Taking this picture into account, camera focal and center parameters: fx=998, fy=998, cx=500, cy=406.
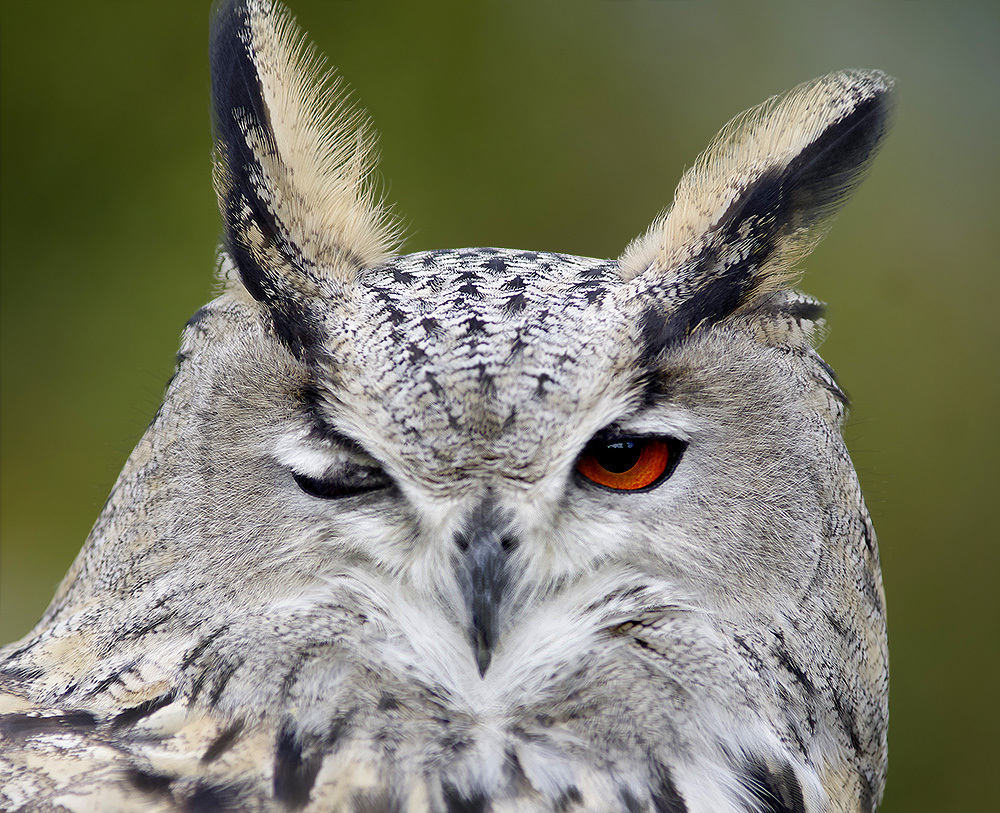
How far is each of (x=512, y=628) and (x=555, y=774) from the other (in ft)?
0.52

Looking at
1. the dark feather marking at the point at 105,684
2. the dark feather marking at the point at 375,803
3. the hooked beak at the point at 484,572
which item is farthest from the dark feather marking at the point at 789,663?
the dark feather marking at the point at 105,684

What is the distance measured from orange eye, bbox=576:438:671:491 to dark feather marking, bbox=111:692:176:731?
0.50 m

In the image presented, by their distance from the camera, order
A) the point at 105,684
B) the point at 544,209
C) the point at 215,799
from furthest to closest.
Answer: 1. the point at 544,209
2. the point at 105,684
3. the point at 215,799

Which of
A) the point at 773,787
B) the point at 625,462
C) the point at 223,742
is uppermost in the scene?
the point at 625,462

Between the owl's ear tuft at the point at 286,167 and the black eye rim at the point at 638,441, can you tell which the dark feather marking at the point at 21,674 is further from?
the black eye rim at the point at 638,441

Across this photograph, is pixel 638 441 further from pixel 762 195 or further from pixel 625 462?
pixel 762 195

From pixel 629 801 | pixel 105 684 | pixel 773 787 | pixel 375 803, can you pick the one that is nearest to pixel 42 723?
pixel 105 684

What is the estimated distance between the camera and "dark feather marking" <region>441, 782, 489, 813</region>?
102 cm

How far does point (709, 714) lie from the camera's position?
110 centimetres

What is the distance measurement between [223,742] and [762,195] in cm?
87

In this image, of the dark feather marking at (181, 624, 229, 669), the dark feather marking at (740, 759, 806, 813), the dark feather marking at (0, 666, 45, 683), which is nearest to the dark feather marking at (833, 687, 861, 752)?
the dark feather marking at (740, 759, 806, 813)

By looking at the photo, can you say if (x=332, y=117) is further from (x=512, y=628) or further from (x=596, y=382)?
(x=512, y=628)

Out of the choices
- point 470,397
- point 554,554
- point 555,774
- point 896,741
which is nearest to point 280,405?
point 470,397

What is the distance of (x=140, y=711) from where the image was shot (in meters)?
1.06
